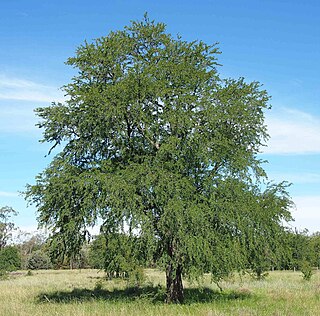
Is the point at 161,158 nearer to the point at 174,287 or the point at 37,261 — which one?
the point at 174,287

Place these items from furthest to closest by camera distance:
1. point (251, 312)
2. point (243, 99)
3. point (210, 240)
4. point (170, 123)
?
point (243, 99), point (170, 123), point (210, 240), point (251, 312)

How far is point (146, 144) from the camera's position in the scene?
64.4 feet

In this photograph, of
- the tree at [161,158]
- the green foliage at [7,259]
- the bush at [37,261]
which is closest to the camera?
the tree at [161,158]

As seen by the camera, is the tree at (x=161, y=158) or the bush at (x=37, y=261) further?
the bush at (x=37, y=261)

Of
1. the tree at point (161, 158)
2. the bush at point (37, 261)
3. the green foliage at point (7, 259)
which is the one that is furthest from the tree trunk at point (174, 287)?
the bush at point (37, 261)

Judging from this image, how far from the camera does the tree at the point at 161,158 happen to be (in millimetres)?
17234

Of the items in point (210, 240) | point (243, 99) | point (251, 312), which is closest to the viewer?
point (251, 312)

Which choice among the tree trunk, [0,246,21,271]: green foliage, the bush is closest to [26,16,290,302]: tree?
the tree trunk

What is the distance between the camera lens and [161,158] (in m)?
18.1

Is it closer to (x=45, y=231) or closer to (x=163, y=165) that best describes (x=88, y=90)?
(x=163, y=165)

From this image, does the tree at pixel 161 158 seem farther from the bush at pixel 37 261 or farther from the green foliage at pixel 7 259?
the bush at pixel 37 261

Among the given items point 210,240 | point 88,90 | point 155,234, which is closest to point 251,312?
point 210,240

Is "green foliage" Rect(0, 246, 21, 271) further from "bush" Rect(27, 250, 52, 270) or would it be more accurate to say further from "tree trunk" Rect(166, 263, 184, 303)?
"tree trunk" Rect(166, 263, 184, 303)

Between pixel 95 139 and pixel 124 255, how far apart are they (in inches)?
220
